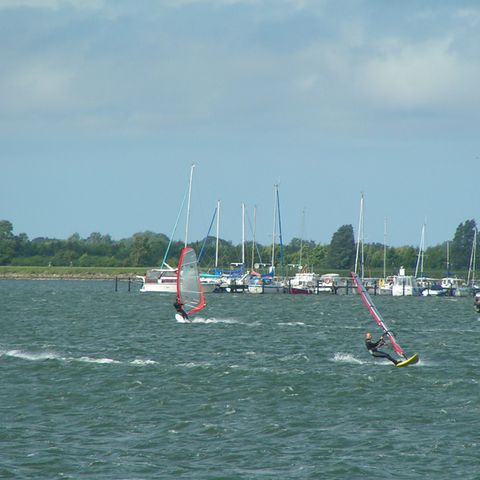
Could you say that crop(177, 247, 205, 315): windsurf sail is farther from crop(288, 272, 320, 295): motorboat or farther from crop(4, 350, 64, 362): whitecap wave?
crop(288, 272, 320, 295): motorboat

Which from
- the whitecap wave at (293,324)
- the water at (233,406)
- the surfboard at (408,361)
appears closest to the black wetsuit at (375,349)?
the surfboard at (408,361)

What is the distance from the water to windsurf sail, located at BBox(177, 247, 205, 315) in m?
5.70

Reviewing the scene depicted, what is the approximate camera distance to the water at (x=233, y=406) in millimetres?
24797

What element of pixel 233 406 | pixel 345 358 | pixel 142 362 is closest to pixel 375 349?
pixel 345 358

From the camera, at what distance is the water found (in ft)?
81.4

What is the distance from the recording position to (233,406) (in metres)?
31.7

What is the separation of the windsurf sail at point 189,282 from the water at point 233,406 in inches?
225

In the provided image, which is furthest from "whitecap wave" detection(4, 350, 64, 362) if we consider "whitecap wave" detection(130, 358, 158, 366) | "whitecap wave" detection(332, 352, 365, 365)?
"whitecap wave" detection(332, 352, 365, 365)

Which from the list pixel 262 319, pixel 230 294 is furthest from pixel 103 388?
pixel 230 294

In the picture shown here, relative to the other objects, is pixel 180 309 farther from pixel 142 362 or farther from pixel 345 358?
pixel 142 362

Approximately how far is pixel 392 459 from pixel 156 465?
5066mm

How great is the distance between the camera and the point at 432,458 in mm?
25328


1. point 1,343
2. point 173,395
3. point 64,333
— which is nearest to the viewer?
point 173,395

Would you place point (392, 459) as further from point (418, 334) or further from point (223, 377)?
point (418, 334)
